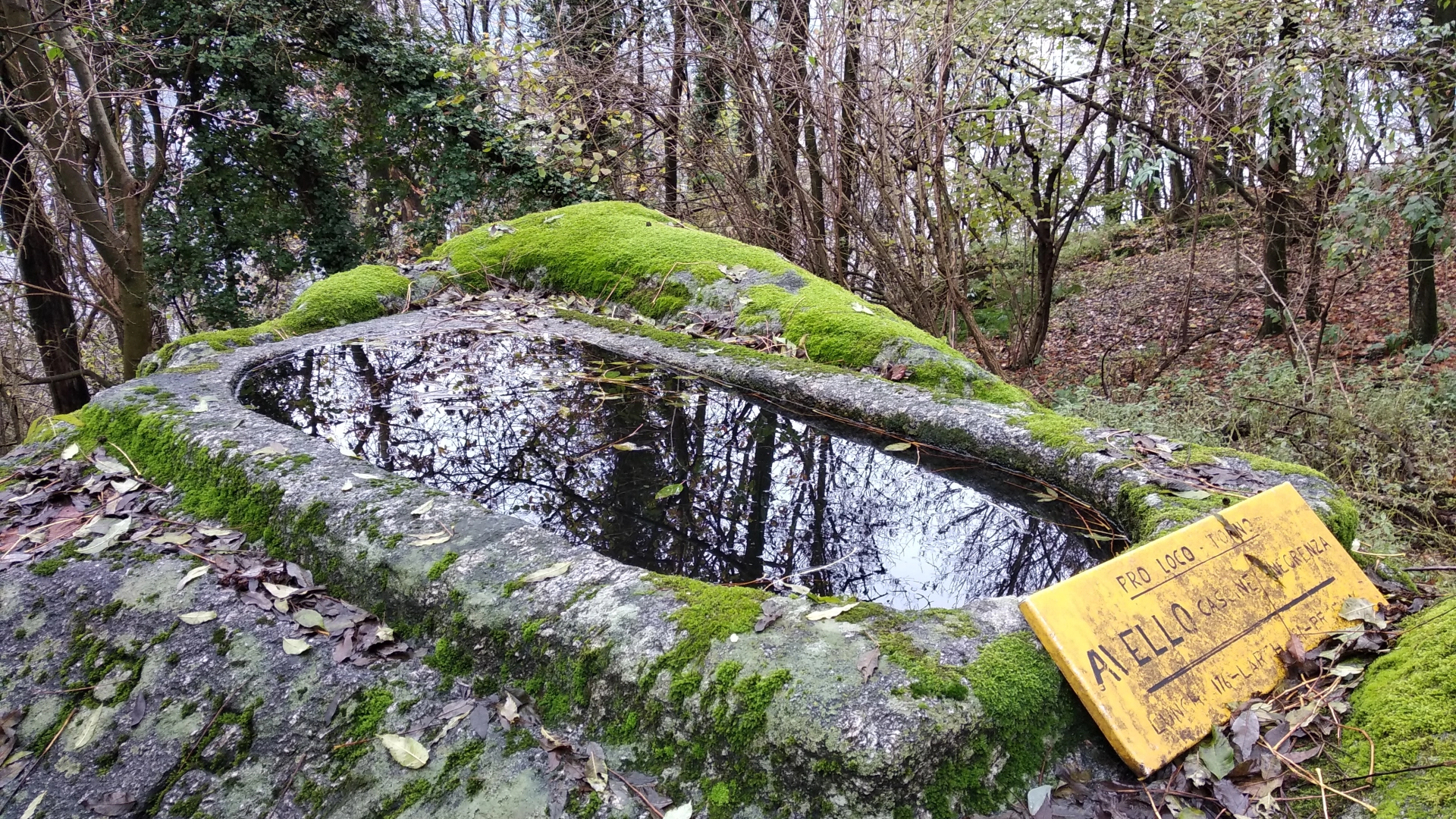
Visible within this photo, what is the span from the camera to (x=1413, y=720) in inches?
52.5

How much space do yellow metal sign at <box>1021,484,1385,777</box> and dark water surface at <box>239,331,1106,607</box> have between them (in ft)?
1.13

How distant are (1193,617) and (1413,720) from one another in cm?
38

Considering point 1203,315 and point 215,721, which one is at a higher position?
point 215,721

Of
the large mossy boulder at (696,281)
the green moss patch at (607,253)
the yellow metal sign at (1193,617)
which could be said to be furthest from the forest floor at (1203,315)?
the yellow metal sign at (1193,617)

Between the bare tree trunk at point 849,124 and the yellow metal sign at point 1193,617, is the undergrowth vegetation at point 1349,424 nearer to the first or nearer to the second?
the yellow metal sign at point 1193,617

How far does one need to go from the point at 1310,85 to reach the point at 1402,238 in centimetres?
432

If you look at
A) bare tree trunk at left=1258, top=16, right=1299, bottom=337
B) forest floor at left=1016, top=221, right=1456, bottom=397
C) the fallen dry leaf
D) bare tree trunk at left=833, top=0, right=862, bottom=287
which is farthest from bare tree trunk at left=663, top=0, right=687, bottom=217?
the fallen dry leaf

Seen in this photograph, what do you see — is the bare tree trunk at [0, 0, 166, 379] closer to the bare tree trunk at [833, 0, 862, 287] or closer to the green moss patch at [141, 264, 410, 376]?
the green moss patch at [141, 264, 410, 376]

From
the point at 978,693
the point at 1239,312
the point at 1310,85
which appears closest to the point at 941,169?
the point at 1310,85

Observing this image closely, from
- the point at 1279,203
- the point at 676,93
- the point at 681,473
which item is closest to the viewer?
the point at 681,473

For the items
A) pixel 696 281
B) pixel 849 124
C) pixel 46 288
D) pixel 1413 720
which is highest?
pixel 849 124

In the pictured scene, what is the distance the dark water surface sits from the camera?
2.04m

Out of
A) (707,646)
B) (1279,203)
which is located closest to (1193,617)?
(707,646)

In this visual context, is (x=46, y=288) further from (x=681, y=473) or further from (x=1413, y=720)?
(x=1413, y=720)
